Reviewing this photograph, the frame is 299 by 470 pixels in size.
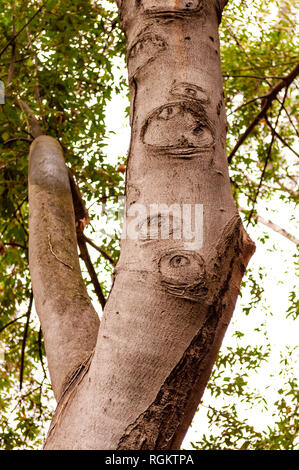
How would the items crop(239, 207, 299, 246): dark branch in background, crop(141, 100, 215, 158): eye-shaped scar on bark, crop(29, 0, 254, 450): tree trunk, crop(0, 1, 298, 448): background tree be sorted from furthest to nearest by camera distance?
crop(239, 207, 299, 246): dark branch in background, crop(0, 1, 298, 448): background tree, crop(141, 100, 215, 158): eye-shaped scar on bark, crop(29, 0, 254, 450): tree trunk

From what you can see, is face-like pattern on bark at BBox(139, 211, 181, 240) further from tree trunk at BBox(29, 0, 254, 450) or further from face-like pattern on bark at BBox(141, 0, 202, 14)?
face-like pattern on bark at BBox(141, 0, 202, 14)

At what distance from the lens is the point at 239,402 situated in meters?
4.89

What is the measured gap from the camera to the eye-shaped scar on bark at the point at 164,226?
3.54 ft

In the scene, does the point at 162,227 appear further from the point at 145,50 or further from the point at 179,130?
the point at 145,50

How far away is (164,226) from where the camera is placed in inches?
42.6

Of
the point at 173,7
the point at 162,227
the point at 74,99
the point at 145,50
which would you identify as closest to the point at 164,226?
the point at 162,227

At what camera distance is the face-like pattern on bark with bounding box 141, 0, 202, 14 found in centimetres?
141

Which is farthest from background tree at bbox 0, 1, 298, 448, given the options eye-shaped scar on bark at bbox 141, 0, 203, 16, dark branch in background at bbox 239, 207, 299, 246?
dark branch in background at bbox 239, 207, 299, 246

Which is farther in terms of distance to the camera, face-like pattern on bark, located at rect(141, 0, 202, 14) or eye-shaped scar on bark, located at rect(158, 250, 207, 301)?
face-like pattern on bark, located at rect(141, 0, 202, 14)

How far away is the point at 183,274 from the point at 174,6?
0.76m

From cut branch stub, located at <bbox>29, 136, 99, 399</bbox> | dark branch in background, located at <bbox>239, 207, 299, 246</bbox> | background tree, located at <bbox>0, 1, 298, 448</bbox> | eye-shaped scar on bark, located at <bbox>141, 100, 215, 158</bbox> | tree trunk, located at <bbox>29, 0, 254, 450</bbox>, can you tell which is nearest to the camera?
tree trunk, located at <bbox>29, 0, 254, 450</bbox>

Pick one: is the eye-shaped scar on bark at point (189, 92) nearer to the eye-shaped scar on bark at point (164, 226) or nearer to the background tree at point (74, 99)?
the eye-shaped scar on bark at point (164, 226)

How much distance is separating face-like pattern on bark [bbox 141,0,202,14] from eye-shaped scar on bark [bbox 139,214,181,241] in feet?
1.99

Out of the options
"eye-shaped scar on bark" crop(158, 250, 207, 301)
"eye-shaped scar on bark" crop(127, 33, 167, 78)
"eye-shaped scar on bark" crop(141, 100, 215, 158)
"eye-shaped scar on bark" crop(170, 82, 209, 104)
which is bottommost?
"eye-shaped scar on bark" crop(158, 250, 207, 301)
